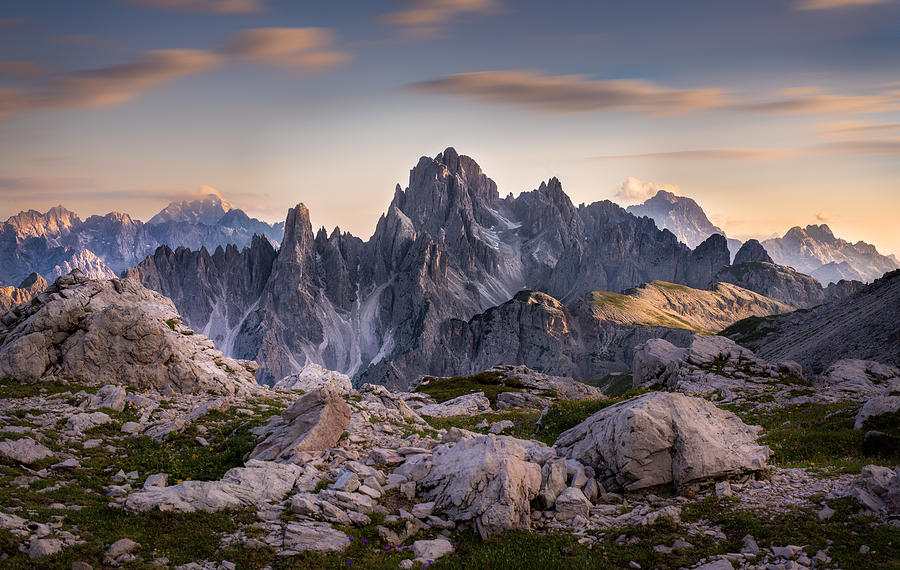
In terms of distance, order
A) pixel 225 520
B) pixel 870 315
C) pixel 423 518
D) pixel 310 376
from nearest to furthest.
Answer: pixel 225 520 < pixel 423 518 < pixel 310 376 < pixel 870 315

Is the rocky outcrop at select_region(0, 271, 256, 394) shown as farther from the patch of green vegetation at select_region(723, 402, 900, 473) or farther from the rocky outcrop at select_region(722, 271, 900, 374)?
the rocky outcrop at select_region(722, 271, 900, 374)

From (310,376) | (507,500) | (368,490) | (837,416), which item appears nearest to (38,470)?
(368,490)

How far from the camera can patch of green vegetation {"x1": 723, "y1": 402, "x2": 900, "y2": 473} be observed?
19.7 m

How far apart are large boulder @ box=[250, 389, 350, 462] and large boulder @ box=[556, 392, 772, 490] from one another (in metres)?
11.6

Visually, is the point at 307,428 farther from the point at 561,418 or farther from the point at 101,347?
the point at 101,347

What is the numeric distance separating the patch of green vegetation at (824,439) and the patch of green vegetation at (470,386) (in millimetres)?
45707

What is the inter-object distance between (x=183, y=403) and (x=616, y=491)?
94.5 feet

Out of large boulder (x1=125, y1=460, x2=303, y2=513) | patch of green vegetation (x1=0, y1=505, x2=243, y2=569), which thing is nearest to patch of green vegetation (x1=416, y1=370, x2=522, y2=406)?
large boulder (x1=125, y1=460, x2=303, y2=513)

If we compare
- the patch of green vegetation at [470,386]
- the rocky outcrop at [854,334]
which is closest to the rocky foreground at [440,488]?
the patch of green vegetation at [470,386]

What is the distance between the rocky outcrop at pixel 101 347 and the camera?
36281 millimetres

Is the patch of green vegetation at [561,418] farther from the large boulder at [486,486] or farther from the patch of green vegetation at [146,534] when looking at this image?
the patch of green vegetation at [146,534]

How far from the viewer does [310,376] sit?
6781 centimetres

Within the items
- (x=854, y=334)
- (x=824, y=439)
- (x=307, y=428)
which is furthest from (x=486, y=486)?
(x=854, y=334)

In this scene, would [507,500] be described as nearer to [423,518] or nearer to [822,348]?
[423,518]
